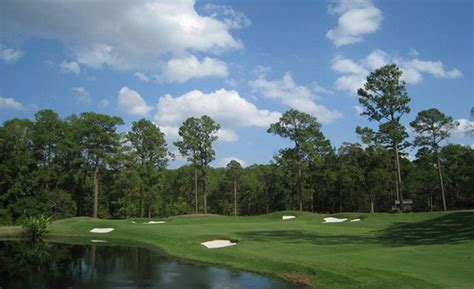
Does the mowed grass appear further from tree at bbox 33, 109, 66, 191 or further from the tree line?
tree at bbox 33, 109, 66, 191

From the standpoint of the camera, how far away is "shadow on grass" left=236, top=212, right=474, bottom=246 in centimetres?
2475

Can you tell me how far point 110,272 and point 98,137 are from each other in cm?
4276

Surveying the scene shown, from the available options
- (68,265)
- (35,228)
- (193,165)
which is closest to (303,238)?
(68,265)

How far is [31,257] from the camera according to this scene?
915 inches

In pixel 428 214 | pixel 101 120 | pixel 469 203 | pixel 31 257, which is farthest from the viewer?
pixel 469 203

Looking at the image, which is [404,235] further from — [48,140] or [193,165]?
[48,140]

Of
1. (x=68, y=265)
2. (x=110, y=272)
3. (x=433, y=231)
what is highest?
(x=433, y=231)

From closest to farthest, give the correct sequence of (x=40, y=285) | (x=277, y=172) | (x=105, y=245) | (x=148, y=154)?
(x=40, y=285)
(x=105, y=245)
(x=148, y=154)
(x=277, y=172)

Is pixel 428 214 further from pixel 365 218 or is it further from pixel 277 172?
pixel 277 172

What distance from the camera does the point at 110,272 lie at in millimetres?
18672

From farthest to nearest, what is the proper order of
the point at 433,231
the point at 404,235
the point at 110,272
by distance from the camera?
1. the point at 433,231
2. the point at 404,235
3. the point at 110,272

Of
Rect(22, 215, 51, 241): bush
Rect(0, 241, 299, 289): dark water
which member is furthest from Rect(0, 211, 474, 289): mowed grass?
Rect(22, 215, 51, 241): bush

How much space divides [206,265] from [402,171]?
64191mm

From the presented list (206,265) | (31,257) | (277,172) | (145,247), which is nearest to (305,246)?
(206,265)
